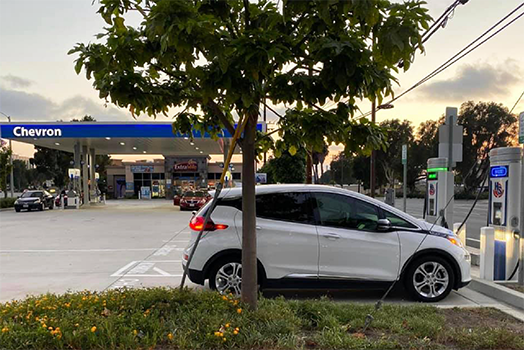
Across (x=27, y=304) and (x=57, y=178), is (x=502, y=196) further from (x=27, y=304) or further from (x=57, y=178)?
(x=57, y=178)

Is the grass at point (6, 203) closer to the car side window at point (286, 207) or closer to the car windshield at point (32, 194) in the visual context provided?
the car windshield at point (32, 194)

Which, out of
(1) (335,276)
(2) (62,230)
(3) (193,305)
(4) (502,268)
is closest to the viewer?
(3) (193,305)

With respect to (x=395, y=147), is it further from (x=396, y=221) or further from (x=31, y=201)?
(x=396, y=221)

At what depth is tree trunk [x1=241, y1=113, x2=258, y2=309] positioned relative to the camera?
158 inches

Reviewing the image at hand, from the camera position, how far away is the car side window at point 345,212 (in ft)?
18.6

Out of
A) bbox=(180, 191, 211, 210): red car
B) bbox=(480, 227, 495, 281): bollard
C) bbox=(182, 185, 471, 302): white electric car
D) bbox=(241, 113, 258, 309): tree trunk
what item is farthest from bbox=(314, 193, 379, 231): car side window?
bbox=(180, 191, 211, 210): red car

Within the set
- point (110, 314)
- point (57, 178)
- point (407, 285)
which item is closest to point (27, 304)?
point (110, 314)

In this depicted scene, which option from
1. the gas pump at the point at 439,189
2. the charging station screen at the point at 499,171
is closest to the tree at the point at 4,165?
the gas pump at the point at 439,189

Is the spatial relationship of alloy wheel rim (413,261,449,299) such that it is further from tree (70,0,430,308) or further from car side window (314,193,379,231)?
tree (70,0,430,308)

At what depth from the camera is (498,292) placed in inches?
223

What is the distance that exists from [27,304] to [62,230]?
12344mm

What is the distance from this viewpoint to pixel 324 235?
556 cm

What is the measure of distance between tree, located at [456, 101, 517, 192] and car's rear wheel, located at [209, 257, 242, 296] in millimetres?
45247

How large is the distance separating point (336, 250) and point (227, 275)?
1.63 metres
